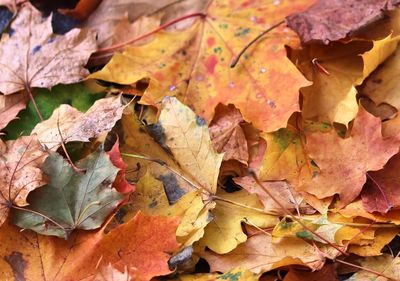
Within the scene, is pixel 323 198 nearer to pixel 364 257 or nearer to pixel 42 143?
pixel 364 257

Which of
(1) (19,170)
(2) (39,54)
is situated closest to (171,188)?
(1) (19,170)

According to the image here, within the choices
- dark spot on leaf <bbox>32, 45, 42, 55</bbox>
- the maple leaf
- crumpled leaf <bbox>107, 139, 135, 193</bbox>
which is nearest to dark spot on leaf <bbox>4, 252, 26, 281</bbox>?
crumpled leaf <bbox>107, 139, 135, 193</bbox>

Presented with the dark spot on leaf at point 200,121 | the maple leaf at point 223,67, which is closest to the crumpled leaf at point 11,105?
the maple leaf at point 223,67

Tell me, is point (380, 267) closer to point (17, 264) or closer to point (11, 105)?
point (17, 264)

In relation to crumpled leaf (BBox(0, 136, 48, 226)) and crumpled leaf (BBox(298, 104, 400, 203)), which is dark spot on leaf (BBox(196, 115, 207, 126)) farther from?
crumpled leaf (BBox(0, 136, 48, 226))

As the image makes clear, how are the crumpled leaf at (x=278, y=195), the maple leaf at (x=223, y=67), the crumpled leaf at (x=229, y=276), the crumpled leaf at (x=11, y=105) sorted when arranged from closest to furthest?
the crumpled leaf at (x=229, y=276) < the crumpled leaf at (x=278, y=195) < the maple leaf at (x=223, y=67) < the crumpled leaf at (x=11, y=105)

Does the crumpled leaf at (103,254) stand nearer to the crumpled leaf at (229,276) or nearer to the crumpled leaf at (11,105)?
the crumpled leaf at (229,276)

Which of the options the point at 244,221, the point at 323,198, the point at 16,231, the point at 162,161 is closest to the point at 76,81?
the point at 162,161
